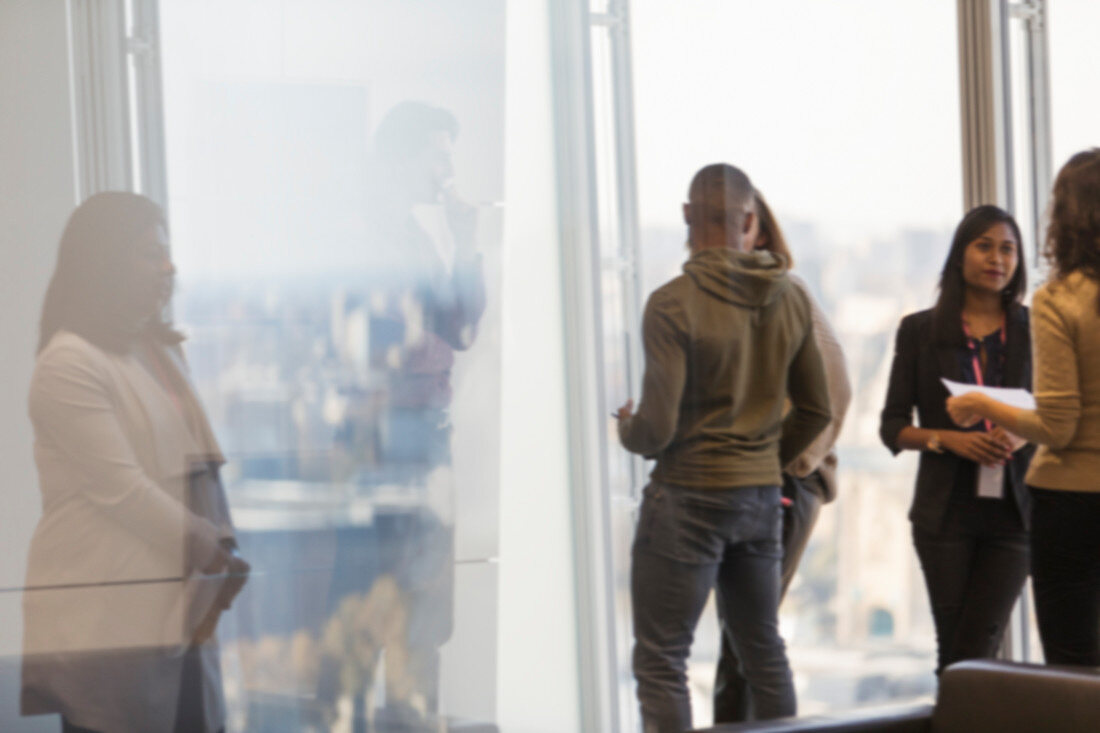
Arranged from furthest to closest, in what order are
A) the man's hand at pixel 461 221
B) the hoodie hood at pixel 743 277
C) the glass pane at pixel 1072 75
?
1. the glass pane at pixel 1072 75
2. the hoodie hood at pixel 743 277
3. the man's hand at pixel 461 221

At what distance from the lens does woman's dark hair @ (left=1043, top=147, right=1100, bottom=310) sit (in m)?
2.39

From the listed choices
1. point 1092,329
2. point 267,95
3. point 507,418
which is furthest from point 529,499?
point 1092,329

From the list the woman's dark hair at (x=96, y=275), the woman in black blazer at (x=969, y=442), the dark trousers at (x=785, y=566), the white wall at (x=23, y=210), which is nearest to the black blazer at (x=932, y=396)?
the woman in black blazer at (x=969, y=442)

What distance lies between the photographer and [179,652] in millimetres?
2098

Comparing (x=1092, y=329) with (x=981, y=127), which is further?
(x=981, y=127)

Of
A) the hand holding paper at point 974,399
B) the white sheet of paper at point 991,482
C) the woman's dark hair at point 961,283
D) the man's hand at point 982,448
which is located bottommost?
the white sheet of paper at point 991,482

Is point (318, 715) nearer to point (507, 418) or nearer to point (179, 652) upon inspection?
point (179, 652)

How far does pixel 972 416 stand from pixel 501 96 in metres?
1.38

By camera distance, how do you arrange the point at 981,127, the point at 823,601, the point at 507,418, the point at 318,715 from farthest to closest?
the point at 981,127, the point at 823,601, the point at 507,418, the point at 318,715

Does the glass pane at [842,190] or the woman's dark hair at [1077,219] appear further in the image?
the glass pane at [842,190]

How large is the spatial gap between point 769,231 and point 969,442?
740mm

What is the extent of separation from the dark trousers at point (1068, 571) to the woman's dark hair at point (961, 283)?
1.79 ft

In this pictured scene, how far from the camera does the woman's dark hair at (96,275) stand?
1.97 meters

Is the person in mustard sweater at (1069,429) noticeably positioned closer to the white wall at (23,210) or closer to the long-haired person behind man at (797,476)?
the long-haired person behind man at (797,476)
